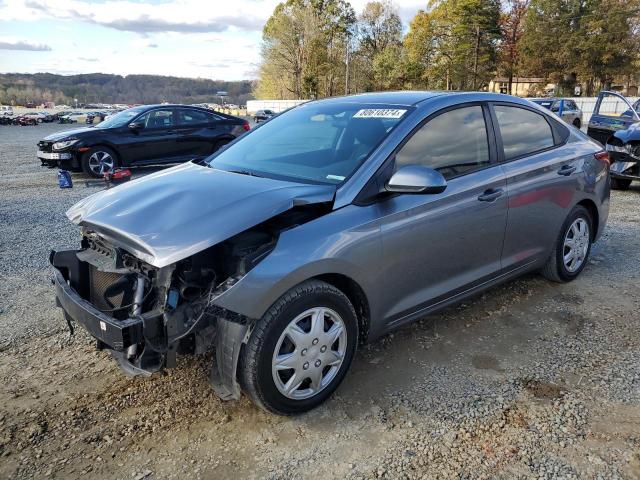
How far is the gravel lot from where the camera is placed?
8.20 feet

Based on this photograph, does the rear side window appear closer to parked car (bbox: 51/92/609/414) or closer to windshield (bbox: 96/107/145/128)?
parked car (bbox: 51/92/609/414)

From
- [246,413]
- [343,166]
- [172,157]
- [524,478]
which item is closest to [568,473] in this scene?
[524,478]

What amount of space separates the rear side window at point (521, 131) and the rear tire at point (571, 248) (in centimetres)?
70

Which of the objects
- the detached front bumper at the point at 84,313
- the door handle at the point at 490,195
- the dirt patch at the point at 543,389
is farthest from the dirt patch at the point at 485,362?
the detached front bumper at the point at 84,313

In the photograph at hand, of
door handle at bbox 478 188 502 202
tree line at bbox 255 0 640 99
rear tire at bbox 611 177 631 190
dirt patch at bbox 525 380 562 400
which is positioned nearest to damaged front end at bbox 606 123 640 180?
rear tire at bbox 611 177 631 190

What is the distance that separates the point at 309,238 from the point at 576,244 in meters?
3.02

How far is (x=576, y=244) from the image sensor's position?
464cm

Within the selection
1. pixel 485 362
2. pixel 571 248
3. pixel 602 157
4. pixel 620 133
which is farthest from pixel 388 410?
pixel 620 133

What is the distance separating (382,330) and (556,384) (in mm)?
1083

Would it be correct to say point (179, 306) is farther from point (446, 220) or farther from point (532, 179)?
point (532, 179)

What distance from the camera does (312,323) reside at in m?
2.74

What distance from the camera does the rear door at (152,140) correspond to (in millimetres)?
10961

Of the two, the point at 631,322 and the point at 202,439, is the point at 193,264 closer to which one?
the point at 202,439

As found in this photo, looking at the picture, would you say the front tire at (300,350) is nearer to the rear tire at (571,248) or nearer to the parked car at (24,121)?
the rear tire at (571,248)
